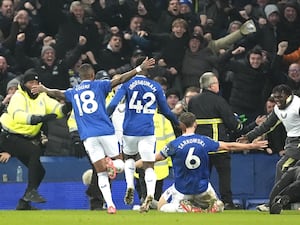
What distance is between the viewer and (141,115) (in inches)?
774

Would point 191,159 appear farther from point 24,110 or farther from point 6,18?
point 6,18

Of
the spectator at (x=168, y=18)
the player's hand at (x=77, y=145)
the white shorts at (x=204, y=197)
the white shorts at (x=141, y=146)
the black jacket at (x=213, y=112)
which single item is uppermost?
the spectator at (x=168, y=18)

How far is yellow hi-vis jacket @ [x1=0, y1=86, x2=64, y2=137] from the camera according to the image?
2156 centimetres

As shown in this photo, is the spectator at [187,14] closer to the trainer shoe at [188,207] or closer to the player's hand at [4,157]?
the player's hand at [4,157]

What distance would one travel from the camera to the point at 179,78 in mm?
25750

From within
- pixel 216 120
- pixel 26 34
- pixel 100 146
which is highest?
pixel 26 34

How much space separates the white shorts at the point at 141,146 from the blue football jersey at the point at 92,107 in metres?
0.74

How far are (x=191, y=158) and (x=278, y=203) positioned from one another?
1.74 m

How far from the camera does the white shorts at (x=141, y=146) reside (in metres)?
19.6

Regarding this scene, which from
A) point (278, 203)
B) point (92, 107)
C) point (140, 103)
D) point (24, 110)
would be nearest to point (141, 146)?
point (140, 103)

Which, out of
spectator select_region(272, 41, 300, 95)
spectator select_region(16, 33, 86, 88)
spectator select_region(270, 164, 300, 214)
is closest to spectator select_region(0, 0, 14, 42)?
spectator select_region(16, 33, 86, 88)

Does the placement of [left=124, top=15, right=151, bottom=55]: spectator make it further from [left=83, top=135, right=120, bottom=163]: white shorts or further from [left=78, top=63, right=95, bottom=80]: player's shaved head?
[left=83, top=135, right=120, bottom=163]: white shorts

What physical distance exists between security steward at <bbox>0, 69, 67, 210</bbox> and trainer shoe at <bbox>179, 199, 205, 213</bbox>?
9.11ft

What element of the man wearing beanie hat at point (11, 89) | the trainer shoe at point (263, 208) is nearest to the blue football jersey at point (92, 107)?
the trainer shoe at point (263, 208)
